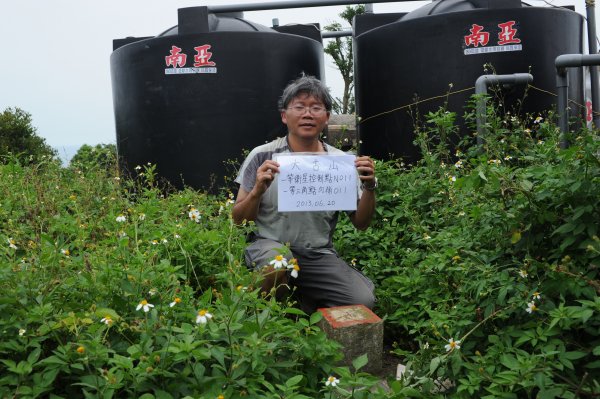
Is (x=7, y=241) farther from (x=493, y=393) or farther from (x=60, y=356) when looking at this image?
(x=493, y=393)

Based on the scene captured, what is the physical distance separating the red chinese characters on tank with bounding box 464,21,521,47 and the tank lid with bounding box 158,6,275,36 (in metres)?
2.00

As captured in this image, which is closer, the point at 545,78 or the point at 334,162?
the point at 334,162

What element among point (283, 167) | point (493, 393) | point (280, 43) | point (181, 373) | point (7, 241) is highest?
point (280, 43)

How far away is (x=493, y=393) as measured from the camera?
6.56ft

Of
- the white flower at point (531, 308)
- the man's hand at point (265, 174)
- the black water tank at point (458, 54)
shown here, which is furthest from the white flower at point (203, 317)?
the black water tank at point (458, 54)

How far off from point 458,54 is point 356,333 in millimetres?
3317

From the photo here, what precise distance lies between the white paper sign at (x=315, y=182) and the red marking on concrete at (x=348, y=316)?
0.53m

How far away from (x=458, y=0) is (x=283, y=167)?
11.0 ft

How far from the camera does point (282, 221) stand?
339cm

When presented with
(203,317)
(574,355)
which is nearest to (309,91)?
(203,317)

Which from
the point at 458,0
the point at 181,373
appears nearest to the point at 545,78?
the point at 458,0

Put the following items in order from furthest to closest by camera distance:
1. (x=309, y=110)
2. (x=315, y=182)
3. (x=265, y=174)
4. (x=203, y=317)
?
(x=309, y=110) < (x=315, y=182) < (x=265, y=174) < (x=203, y=317)

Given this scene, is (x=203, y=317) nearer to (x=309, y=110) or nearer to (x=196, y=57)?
(x=309, y=110)

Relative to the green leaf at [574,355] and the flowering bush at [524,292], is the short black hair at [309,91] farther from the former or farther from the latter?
the green leaf at [574,355]
